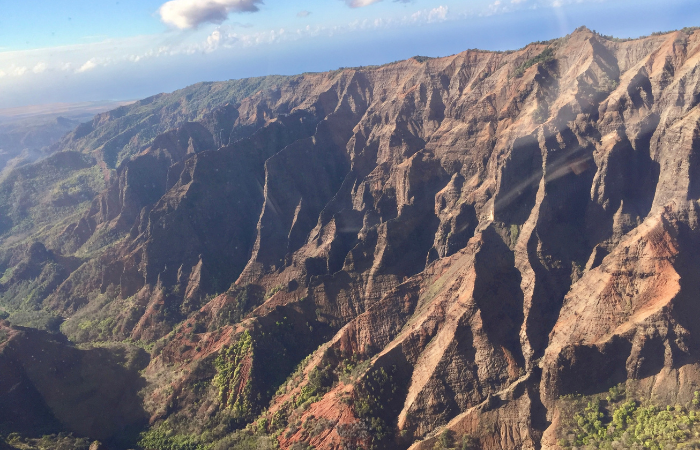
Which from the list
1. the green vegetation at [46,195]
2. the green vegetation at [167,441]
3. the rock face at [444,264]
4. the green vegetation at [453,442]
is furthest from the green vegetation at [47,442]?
the green vegetation at [46,195]

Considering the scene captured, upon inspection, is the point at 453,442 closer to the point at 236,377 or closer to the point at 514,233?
the point at 514,233

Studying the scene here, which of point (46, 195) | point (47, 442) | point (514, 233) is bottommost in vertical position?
point (47, 442)

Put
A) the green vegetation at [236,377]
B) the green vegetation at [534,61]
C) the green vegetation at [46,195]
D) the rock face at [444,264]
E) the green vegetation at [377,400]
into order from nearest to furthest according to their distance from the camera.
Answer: the rock face at [444,264], the green vegetation at [377,400], the green vegetation at [236,377], the green vegetation at [534,61], the green vegetation at [46,195]

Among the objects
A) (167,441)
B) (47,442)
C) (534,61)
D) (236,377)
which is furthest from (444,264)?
(47,442)

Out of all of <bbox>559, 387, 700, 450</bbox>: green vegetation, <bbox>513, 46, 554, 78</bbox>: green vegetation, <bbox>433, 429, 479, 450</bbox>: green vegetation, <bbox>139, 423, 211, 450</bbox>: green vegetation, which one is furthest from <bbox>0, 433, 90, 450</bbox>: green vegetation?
<bbox>513, 46, 554, 78</bbox>: green vegetation

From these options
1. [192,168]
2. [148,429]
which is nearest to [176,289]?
[192,168]

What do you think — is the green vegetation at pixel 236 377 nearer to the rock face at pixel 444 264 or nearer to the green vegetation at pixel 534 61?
the rock face at pixel 444 264

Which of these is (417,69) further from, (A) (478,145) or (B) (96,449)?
(B) (96,449)
